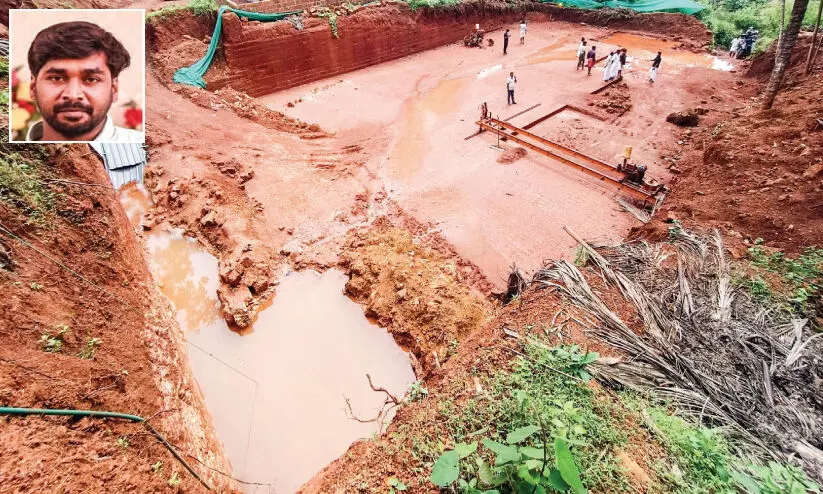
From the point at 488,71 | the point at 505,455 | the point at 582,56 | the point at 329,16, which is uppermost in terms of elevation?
the point at 329,16

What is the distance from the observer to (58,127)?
435 centimetres

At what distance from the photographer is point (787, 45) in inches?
355

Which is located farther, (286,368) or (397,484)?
(286,368)

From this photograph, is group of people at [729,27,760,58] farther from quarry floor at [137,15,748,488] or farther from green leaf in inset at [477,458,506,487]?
green leaf in inset at [477,458,506,487]

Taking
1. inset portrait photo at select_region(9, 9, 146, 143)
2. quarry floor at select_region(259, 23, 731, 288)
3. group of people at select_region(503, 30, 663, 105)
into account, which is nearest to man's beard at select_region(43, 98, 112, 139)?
inset portrait photo at select_region(9, 9, 146, 143)

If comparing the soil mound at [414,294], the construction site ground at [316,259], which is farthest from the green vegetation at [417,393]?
the soil mound at [414,294]

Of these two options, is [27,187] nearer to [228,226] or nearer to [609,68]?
[228,226]

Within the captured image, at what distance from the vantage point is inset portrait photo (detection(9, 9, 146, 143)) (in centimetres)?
420

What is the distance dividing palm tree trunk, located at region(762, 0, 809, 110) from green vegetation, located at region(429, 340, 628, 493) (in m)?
10.1

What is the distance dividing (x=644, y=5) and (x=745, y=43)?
625 centimetres

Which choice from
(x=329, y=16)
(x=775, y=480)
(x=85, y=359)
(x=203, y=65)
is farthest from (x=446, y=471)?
(x=329, y=16)

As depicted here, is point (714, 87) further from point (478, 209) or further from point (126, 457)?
point (126, 457)

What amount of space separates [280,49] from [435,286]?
1282 cm

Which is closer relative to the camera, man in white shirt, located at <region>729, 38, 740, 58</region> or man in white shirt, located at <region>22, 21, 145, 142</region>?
man in white shirt, located at <region>22, 21, 145, 142</region>
